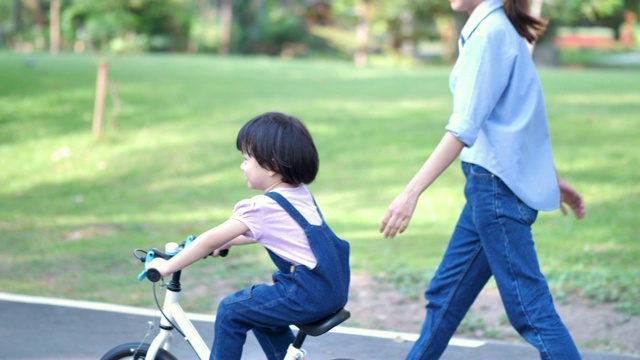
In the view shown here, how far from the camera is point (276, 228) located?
3496mm

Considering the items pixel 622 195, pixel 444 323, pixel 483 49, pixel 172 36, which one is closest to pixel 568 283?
pixel 444 323

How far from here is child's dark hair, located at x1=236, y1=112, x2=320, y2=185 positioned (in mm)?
3502

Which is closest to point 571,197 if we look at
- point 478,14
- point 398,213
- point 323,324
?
point 478,14

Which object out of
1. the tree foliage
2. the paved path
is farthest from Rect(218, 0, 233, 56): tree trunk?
the paved path

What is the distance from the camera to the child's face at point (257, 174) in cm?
356

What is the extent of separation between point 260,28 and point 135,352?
49667 mm

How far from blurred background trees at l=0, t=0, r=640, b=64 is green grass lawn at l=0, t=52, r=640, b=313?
67.5 ft

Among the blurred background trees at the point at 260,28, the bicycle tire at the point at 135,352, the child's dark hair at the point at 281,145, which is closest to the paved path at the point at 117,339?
the bicycle tire at the point at 135,352

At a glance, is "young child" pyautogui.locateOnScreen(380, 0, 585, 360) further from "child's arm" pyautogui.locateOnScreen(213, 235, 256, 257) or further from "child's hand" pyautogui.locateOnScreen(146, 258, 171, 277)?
A: "child's hand" pyautogui.locateOnScreen(146, 258, 171, 277)

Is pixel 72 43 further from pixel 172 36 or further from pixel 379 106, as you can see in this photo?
pixel 379 106

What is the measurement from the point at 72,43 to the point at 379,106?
3328 cm

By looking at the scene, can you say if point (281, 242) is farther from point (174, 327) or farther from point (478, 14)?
point (478, 14)

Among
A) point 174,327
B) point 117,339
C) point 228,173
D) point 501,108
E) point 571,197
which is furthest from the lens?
point 228,173

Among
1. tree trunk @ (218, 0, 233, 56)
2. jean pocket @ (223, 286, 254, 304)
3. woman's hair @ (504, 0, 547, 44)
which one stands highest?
woman's hair @ (504, 0, 547, 44)
